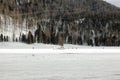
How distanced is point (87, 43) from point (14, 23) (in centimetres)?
3544

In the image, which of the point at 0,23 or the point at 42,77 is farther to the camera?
the point at 0,23

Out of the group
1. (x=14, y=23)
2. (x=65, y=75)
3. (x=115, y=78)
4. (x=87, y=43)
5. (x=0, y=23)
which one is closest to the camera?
(x=115, y=78)

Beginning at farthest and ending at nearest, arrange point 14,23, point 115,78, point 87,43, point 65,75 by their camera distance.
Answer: point 87,43, point 14,23, point 65,75, point 115,78

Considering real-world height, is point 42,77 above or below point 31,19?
below

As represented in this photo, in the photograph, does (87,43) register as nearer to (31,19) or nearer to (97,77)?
(31,19)

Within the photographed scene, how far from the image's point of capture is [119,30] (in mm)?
190875

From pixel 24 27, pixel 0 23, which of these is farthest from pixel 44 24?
pixel 0 23

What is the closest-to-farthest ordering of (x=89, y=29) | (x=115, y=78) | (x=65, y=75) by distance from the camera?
1. (x=115, y=78)
2. (x=65, y=75)
3. (x=89, y=29)

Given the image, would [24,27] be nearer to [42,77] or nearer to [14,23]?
[14,23]

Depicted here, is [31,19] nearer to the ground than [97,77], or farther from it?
farther from it

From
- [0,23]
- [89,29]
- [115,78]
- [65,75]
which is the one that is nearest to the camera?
[115,78]

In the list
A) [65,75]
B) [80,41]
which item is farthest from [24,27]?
[65,75]

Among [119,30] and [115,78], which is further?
[119,30]

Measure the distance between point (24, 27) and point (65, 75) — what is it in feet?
436
